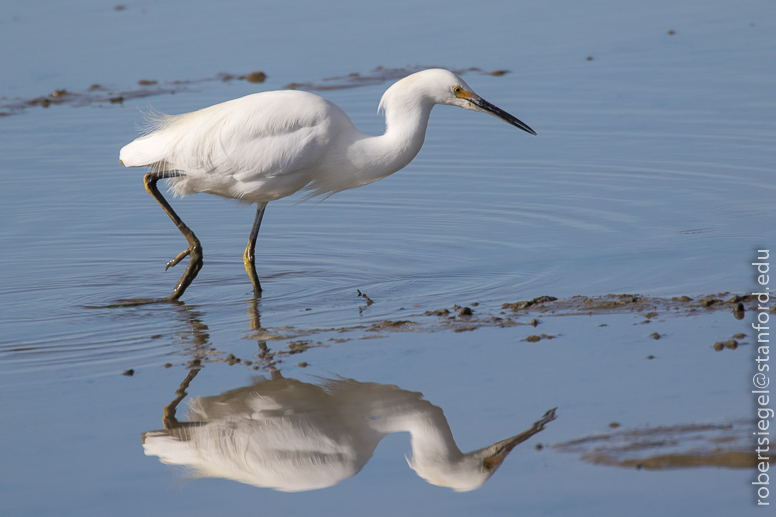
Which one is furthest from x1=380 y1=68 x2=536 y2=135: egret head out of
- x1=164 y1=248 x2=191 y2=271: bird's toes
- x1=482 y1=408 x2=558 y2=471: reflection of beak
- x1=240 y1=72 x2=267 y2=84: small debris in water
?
x1=240 y1=72 x2=267 y2=84: small debris in water

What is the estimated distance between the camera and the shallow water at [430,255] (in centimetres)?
450

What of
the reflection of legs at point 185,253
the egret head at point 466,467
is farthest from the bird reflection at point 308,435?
the reflection of legs at point 185,253

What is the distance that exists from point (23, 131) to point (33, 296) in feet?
18.8

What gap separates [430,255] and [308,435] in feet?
11.8

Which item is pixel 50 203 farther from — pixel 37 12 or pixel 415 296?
pixel 37 12

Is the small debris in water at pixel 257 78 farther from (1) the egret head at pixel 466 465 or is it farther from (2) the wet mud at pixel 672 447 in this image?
(2) the wet mud at pixel 672 447

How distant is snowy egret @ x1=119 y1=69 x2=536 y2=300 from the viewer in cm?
700

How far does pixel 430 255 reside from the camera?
8.23m

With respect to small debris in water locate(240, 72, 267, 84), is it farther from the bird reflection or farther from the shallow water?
the bird reflection

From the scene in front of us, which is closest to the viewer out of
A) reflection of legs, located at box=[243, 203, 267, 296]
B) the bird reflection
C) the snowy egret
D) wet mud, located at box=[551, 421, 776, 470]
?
wet mud, located at box=[551, 421, 776, 470]

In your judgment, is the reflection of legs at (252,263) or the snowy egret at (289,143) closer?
the snowy egret at (289,143)

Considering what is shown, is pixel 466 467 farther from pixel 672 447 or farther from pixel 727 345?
pixel 727 345

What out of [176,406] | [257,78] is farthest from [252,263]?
[257,78]

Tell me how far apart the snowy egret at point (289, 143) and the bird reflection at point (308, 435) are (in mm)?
2059
